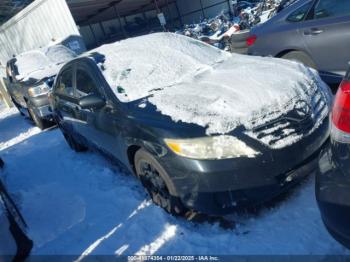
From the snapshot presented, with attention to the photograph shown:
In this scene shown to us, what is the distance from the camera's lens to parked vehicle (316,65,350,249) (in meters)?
1.72

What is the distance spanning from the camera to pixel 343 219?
5.72 feet

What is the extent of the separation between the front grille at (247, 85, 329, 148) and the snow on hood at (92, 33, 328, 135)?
6 cm

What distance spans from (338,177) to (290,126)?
920 millimetres

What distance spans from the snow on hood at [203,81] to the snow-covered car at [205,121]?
10 mm

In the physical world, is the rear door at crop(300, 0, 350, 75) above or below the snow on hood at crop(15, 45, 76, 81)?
below

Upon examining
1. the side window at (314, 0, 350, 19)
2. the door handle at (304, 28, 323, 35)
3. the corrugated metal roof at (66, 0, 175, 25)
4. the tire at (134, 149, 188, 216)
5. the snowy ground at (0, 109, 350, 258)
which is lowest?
the snowy ground at (0, 109, 350, 258)

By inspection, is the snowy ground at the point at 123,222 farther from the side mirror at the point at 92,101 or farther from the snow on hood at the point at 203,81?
the side mirror at the point at 92,101

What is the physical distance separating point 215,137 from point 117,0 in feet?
59.8

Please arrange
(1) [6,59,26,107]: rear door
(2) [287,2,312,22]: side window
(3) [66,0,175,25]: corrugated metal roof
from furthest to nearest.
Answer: (3) [66,0,175,25]: corrugated metal roof, (1) [6,59,26,107]: rear door, (2) [287,2,312,22]: side window

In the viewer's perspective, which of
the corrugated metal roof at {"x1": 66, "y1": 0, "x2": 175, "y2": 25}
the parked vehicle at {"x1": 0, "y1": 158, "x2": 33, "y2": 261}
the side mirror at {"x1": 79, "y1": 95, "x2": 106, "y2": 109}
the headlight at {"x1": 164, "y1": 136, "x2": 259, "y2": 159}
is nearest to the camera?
the headlight at {"x1": 164, "y1": 136, "x2": 259, "y2": 159}

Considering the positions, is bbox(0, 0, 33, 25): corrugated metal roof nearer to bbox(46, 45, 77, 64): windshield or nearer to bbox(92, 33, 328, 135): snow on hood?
bbox(46, 45, 77, 64): windshield

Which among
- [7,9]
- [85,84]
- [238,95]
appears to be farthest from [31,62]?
[7,9]

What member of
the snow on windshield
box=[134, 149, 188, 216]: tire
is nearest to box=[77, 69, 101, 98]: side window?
box=[134, 149, 188, 216]: tire

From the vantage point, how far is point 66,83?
15.3 feet
